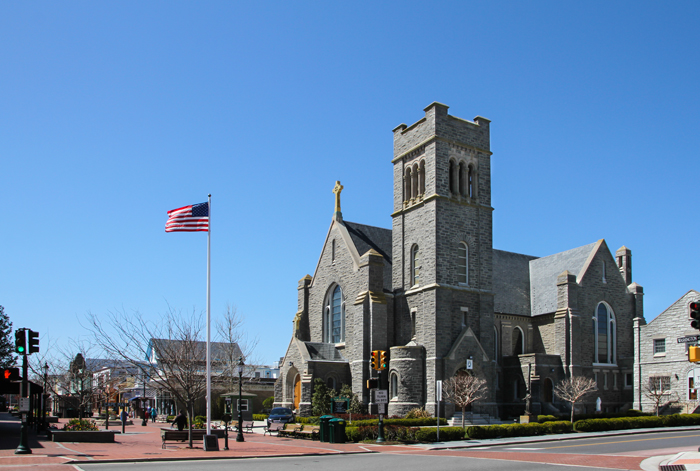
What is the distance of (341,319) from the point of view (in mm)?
46406

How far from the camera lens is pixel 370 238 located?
4875cm

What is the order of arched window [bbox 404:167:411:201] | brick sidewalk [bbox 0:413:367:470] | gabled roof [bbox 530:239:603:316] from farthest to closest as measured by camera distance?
gabled roof [bbox 530:239:603:316] → arched window [bbox 404:167:411:201] → brick sidewalk [bbox 0:413:367:470]

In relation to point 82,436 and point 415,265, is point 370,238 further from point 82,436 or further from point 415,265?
point 82,436

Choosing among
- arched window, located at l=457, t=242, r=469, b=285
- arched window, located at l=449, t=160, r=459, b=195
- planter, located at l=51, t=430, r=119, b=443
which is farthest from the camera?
arched window, located at l=449, t=160, r=459, b=195

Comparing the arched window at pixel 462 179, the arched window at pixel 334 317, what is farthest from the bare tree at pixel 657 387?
the arched window at pixel 334 317

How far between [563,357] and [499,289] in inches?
281

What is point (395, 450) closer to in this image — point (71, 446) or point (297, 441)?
point (297, 441)

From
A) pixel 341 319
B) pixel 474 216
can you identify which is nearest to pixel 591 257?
pixel 474 216

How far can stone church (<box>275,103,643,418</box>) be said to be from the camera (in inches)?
1586

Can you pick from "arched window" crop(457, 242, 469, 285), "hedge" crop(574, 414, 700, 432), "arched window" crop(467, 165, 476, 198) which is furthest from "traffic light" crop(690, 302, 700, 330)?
"arched window" crop(467, 165, 476, 198)

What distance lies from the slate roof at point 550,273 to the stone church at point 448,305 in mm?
130

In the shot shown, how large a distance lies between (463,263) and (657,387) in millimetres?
16300

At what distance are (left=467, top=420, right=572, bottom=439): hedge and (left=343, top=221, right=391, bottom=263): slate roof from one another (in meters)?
18.2

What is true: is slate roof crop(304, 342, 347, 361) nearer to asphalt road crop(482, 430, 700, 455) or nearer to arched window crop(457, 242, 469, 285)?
arched window crop(457, 242, 469, 285)
